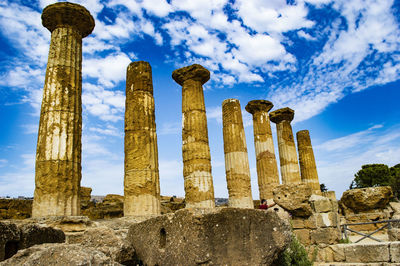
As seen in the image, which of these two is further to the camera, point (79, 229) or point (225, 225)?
point (79, 229)

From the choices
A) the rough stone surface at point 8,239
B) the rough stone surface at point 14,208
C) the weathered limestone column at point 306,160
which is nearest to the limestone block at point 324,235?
the rough stone surface at point 8,239

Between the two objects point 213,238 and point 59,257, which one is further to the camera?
point 213,238

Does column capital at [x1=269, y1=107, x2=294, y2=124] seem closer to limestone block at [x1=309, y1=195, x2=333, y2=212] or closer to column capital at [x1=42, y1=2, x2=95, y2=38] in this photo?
limestone block at [x1=309, y1=195, x2=333, y2=212]

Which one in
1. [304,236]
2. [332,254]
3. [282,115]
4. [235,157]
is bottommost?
[332,254]

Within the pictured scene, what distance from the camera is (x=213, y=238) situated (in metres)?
3.47

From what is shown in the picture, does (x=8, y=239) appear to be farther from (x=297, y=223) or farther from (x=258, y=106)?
(x=258, y=106)

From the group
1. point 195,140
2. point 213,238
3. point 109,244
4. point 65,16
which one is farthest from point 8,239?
point 195,140

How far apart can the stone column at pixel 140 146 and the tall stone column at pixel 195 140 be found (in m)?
2.86

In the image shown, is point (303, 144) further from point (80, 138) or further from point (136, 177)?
point (80, 138)

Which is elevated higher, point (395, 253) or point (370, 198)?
point (370, 198)

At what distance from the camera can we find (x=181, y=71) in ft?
45.5

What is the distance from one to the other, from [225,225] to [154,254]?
0.97 metres

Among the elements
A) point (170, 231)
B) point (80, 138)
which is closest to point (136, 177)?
point (80, 138)

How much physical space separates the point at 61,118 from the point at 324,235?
24.0ft
